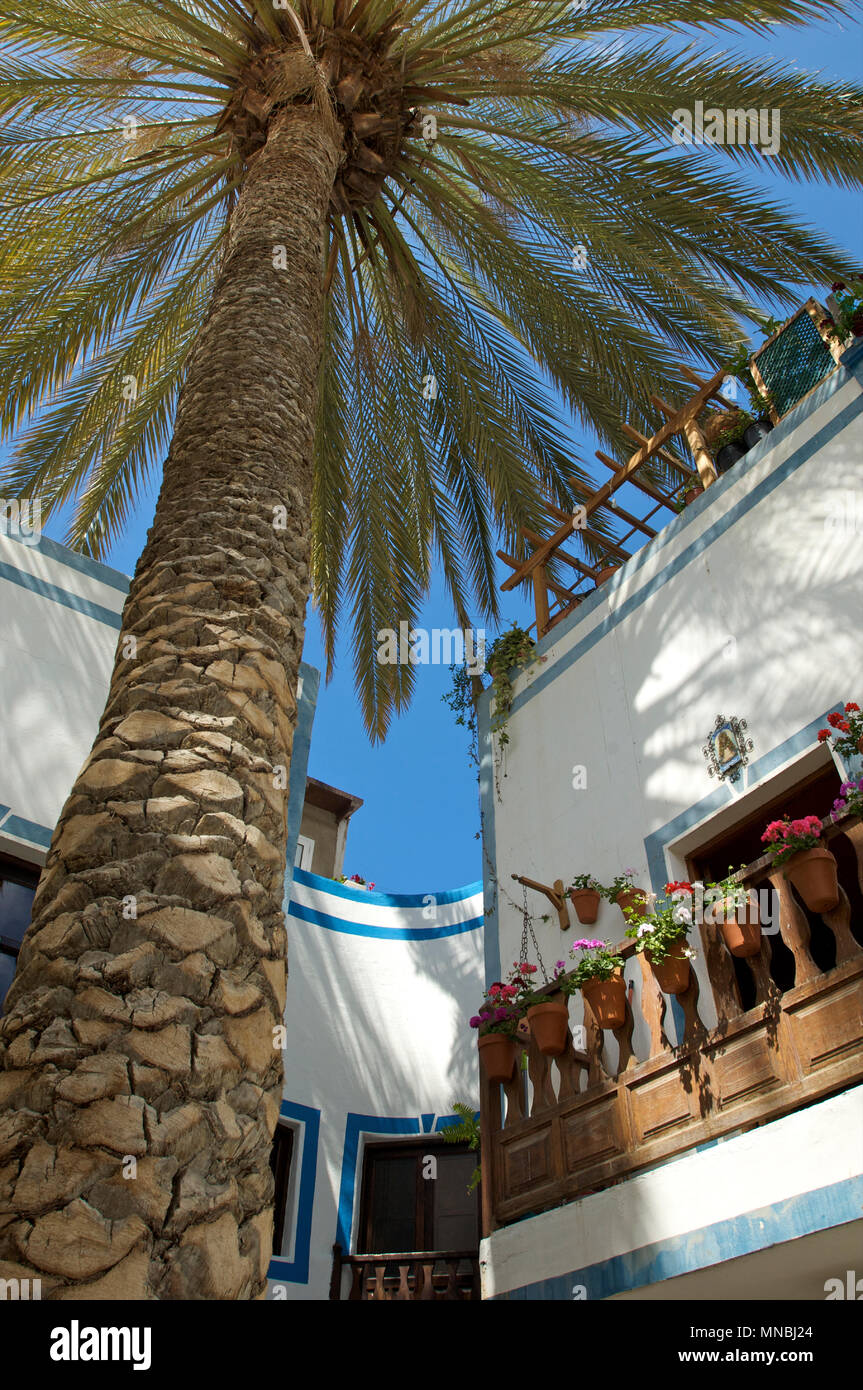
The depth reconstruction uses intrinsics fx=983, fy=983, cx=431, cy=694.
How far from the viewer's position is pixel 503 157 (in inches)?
321

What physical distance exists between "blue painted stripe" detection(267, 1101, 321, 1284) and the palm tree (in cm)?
419

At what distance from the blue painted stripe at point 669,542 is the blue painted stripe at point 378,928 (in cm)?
356

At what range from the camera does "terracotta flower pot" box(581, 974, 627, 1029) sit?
582 cm

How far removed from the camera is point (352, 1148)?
9984 millimetres

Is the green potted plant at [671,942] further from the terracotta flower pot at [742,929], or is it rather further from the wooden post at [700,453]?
the wooden post at [700,453]

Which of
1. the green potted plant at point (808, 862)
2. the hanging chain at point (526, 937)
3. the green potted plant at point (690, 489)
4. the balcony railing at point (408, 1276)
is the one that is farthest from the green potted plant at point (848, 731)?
the balcony railing at point (408, 1276)

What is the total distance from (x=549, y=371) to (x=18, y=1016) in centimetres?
818

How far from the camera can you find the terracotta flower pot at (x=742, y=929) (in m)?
5.03

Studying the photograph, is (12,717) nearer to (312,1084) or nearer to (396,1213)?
(312,1084)

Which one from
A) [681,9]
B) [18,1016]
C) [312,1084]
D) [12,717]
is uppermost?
[681,9]

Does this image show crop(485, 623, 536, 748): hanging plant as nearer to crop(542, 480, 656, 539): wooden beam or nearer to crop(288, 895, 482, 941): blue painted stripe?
crop(542, 480, 656, 539): wooden beam

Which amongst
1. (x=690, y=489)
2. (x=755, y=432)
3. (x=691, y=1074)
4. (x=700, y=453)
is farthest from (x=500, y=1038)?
(x=755, y=432)

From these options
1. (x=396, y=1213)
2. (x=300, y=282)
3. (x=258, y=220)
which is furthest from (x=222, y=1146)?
(x=396, y=1213)
